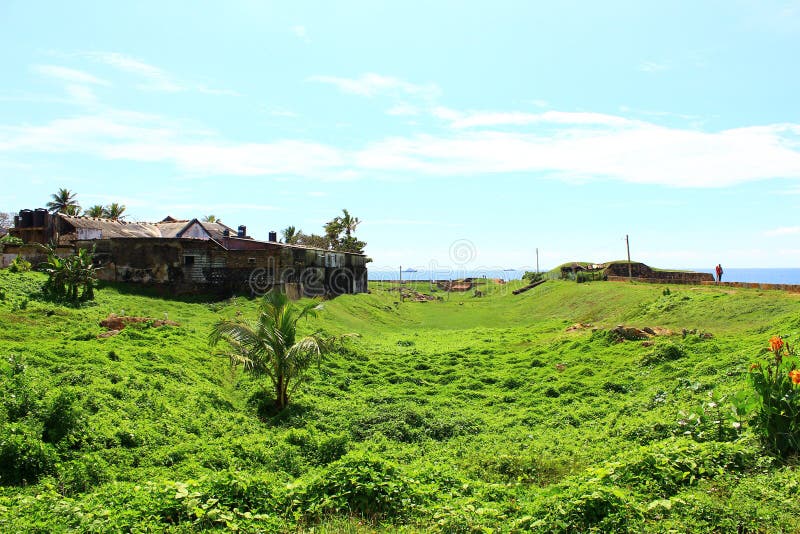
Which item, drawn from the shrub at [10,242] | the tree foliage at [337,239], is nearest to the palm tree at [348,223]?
the tree foliage at [337,239]

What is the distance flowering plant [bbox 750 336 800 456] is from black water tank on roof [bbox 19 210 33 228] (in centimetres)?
4512

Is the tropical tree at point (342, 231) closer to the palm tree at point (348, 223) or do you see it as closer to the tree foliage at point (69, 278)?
the palm tree at point (348, 223)

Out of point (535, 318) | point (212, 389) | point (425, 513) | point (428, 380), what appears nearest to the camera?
point (425, 513)

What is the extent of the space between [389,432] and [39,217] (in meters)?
37.5

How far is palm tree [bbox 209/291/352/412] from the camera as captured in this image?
15469 millimetres

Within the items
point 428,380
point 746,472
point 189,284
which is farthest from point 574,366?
point 189,284

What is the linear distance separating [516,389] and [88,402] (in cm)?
1307

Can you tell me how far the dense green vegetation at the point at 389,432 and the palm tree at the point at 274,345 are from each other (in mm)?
1005

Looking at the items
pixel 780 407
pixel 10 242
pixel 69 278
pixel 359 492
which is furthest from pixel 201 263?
pixel 780 407

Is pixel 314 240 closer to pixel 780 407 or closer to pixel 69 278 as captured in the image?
pixel 69 278

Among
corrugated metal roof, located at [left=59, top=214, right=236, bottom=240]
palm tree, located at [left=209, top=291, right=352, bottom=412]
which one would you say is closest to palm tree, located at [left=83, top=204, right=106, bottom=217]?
corrugated metal roof, located at [left=59, top=214, right=236, bottom=240]

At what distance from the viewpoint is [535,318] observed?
44.6 metres

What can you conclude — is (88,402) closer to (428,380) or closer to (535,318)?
(428,380)

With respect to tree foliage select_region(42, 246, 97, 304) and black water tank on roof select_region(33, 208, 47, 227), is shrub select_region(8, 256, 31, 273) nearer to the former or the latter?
tree foliage select_region(42, 246, 97, 304)
